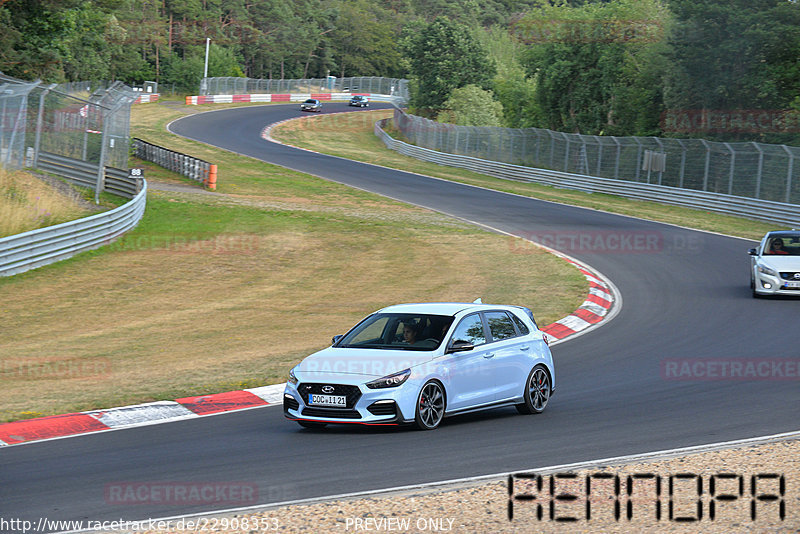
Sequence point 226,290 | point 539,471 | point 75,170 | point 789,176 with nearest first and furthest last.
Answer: point 539,471, point 226,290, point 75,170, point 789,176

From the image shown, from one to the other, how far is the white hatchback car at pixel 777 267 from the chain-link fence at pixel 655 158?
1444 centimetres

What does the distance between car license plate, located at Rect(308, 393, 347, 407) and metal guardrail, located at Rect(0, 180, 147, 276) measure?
45.7 feet

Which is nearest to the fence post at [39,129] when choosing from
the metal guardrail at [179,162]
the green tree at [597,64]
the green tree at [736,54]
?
the metal guardrail at [179,162]

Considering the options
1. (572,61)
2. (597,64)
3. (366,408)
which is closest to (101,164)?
(366,408)

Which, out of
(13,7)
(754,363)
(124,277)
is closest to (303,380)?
(754,363)

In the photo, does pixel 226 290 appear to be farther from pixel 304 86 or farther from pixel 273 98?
pixel 304 86

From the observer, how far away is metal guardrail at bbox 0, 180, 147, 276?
22375 mm

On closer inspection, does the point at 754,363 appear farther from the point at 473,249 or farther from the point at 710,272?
the point at 473,249

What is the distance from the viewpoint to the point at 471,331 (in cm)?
1147

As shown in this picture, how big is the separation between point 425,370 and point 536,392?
6.75 feet

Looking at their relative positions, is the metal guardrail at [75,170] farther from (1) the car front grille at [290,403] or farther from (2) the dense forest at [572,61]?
(1) the car front grille at [290,403]

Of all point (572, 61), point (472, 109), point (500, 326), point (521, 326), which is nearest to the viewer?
point (500, 326)

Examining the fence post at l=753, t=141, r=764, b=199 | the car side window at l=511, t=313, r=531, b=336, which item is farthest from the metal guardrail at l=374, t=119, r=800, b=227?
the car side window at l=511, t=313, r=531, b=336

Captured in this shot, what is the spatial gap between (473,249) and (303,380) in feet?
61.7
